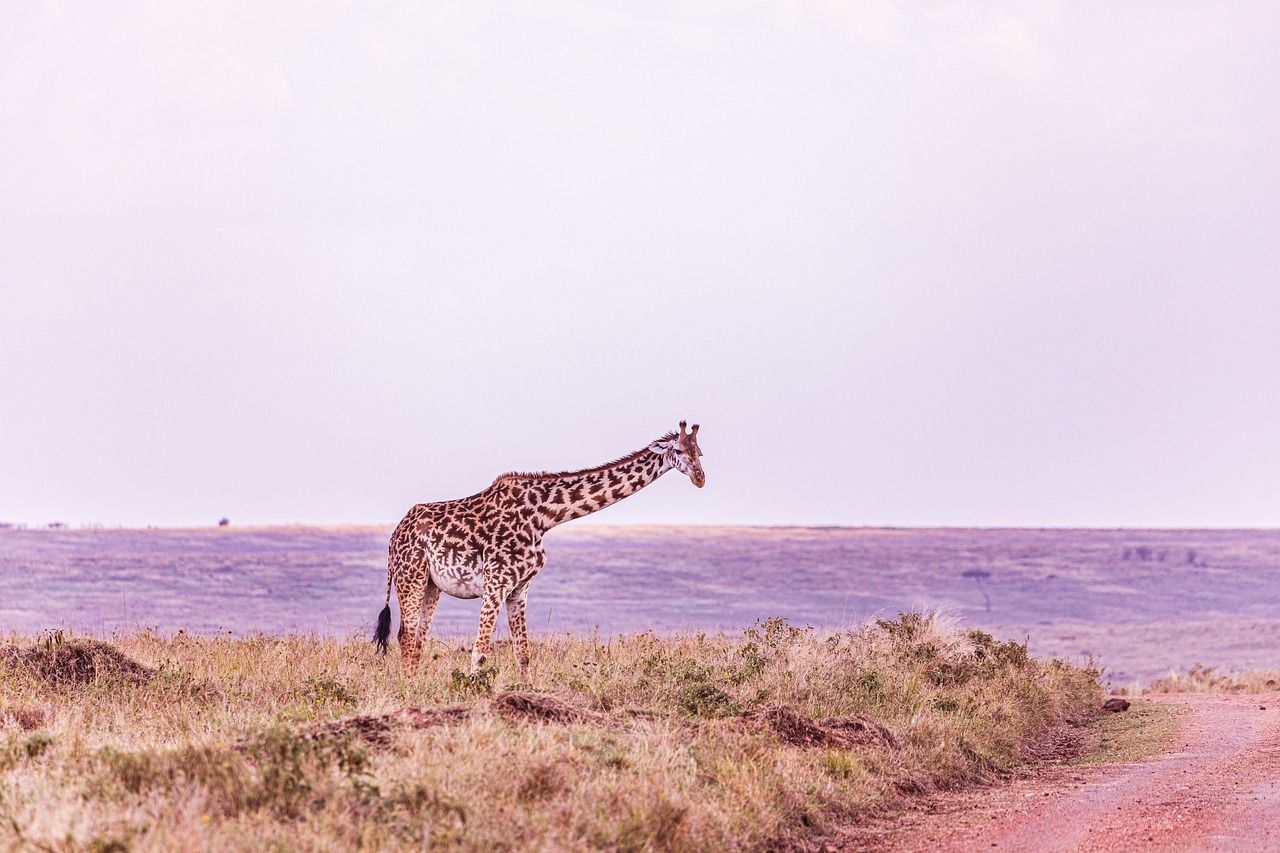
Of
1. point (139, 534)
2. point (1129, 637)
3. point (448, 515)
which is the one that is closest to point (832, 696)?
point (448, 515)

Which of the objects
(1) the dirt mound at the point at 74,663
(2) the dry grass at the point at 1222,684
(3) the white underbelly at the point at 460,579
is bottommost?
(2) the dry grass at the point at 1222,684

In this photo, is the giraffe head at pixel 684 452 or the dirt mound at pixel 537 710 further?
the giraffe head at pixel 684 452

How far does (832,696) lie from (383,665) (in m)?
5.84

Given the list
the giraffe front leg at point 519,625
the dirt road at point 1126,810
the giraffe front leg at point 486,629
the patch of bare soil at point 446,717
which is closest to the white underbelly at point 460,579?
the giraffe front leg at point 486,629

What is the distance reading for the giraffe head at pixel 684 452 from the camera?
17495mm

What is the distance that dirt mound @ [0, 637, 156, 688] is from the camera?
15.3 meters

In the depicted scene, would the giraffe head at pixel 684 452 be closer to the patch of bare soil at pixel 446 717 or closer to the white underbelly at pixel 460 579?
the white underbelly at pixel 460 579

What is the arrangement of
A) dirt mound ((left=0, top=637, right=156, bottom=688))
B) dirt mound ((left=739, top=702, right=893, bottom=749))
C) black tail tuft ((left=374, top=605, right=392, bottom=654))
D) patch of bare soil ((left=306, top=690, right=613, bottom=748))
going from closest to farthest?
patch of bare soil ((left=306, top=690, right=613, bottom=748)) → dirt mound ((left=739, top=702, right=893, bottom=749)) → dirt mound ((left=0, top=637, right=156, bottom=688)) → black tail tuft ((left=374, top=605, right=392, bottom=654))

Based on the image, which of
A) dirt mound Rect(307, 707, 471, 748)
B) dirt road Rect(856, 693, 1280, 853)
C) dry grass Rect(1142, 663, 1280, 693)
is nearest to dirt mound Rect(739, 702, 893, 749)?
dirt road Rect(856, 693, 1280, 853)

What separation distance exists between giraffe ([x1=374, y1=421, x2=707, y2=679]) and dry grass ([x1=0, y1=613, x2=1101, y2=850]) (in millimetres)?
689

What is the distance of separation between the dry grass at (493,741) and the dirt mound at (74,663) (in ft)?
0.12

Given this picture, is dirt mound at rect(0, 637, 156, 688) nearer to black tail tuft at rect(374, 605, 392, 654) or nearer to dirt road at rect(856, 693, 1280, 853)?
black tail tuft at rect(374, 605, 392, 654)

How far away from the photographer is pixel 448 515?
17.5m

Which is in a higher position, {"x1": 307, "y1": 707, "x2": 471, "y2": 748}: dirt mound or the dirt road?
{"x1": 307, "y1": 707, "x2": 471, "y2": 748}: dirt mound
